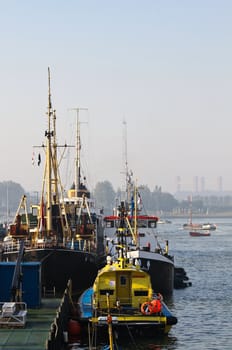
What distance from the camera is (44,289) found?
5212 centimetres

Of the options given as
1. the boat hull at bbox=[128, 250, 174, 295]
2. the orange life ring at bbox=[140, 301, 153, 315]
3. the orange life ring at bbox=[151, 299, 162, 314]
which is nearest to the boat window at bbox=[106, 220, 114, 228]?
the boat hull at bbox=[128, 250, 174, 295]

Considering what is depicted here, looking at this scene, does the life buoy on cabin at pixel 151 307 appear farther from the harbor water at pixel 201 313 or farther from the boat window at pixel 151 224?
the boat window at pixel 151 224

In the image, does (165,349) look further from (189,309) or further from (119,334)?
(189,309)

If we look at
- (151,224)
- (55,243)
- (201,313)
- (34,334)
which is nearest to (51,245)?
(55,243)

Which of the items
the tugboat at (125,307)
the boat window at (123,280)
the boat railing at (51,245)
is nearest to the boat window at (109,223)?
the boat railing at (51,245)

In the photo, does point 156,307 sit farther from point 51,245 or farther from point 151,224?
point 151,224

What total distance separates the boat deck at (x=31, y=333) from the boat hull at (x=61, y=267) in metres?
13.3

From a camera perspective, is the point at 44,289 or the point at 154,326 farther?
the point at 44,289

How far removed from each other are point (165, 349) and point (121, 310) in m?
2.88

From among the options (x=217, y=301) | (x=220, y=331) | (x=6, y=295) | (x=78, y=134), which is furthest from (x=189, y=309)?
(x=78, y=134)

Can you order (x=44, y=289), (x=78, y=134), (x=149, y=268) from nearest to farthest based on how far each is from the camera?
1. (x=44, y=289)
2. (x=149, y=268)
3. (x=78, y=134)

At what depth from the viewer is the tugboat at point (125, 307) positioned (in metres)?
39.2

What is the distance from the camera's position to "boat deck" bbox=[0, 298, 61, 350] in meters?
33.4

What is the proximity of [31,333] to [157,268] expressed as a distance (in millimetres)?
24265
